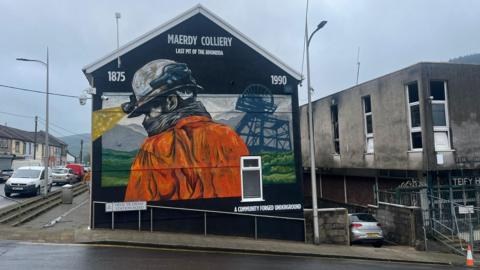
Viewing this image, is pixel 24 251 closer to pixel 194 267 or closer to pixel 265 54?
pixel 194 267

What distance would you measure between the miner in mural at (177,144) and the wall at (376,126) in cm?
846

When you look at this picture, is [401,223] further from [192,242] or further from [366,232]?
[192,242]

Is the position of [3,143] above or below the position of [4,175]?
above

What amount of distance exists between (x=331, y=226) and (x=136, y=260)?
27.4 ft

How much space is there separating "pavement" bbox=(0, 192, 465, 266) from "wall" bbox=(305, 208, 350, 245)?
0.53 metres

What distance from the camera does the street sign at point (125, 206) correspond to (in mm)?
13790

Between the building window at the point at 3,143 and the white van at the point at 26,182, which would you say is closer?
the white van at the point at 26,182

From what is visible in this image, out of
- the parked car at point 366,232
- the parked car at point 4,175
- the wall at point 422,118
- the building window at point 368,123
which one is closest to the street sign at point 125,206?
the parked car at point 366,232

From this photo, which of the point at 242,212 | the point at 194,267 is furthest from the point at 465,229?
the point at 194,267

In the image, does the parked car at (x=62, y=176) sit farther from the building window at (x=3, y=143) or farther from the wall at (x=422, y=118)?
the building window at (x=3, y=143)

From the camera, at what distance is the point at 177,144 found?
14609 mm

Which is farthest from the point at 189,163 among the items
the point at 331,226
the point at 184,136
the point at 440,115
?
the point at 440,115

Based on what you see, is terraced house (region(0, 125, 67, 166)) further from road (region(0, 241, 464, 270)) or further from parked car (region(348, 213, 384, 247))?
parked car (region(348, 213, 384, 247))

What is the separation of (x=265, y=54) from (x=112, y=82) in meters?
5.81
